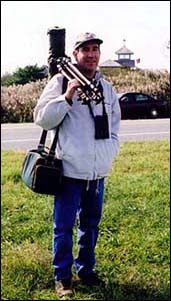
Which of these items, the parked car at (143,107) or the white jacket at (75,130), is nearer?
the white jacket at (75,130)

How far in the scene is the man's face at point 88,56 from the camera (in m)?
2.68

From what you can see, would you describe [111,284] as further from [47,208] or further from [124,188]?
[124,188]

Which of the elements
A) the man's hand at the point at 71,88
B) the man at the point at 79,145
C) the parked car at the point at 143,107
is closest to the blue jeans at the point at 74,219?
the man at the point at 79,145

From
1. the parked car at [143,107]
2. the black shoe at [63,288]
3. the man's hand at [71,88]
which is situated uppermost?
the man's hand at [71,88]

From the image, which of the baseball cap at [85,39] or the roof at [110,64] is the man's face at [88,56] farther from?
the roof at [110,64]

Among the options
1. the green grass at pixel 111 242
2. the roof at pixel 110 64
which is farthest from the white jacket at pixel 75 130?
the green grass at pixel 111 242

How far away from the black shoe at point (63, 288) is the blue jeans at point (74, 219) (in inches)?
1.0

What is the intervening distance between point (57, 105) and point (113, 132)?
38 cm

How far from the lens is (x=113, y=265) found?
3.33m

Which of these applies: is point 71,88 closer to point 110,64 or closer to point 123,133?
point 110,64

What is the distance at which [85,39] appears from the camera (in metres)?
2.67

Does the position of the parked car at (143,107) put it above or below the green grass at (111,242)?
above

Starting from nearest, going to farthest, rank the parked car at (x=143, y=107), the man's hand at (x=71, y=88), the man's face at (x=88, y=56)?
the man's hand at (x=71, y=88) → the man's face at (x=88, y=56) → the parked car at (x=143, y=107)

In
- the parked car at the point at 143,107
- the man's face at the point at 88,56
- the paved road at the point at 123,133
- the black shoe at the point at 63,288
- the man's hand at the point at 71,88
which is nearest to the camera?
the man's hand at the point at 71,88
